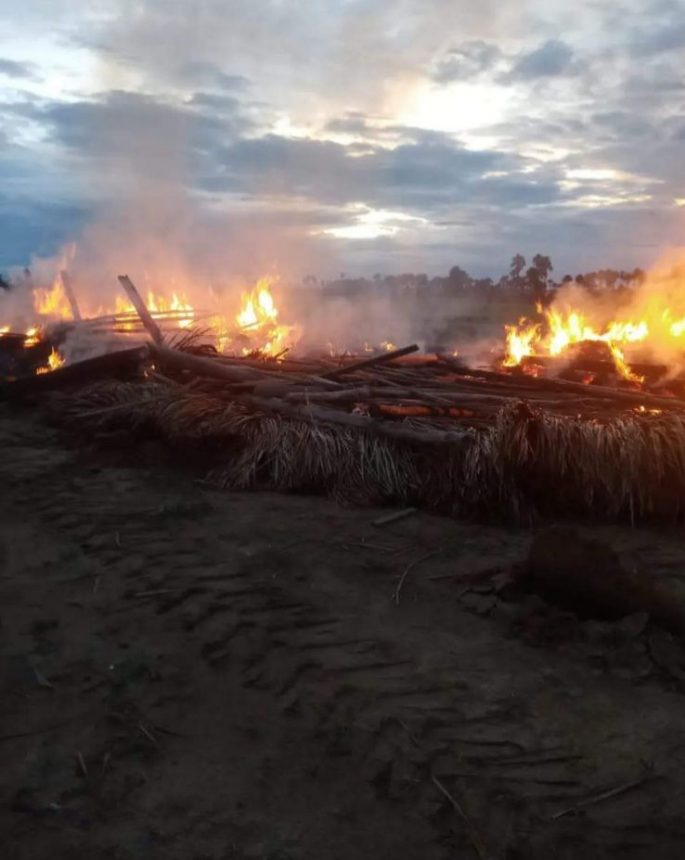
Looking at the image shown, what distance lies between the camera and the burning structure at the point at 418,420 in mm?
6711

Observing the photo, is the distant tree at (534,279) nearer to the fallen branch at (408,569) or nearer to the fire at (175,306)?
the fire at (175,306)

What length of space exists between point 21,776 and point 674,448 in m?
5.42

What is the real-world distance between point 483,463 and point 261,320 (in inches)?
469

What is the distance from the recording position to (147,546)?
6.03 m

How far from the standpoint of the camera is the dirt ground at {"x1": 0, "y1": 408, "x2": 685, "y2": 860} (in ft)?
10.3

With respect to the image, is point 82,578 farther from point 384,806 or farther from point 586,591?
point 586,591

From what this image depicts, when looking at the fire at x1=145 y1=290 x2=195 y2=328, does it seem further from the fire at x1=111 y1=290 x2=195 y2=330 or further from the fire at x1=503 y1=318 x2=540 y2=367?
the fire at x1=503 y1=318 x2=540 y2=367

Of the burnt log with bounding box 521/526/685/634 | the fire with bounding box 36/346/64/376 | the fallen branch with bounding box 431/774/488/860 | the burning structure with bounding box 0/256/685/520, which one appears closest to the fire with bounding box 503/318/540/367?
the burning structure with bounding box 0/256/685/520

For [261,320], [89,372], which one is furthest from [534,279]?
[89,372]

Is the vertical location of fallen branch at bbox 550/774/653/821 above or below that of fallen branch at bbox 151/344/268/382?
below

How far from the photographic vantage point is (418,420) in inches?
313

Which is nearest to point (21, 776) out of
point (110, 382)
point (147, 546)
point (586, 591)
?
point (147, 546)

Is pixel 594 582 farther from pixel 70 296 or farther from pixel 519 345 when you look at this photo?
pixel 70 296

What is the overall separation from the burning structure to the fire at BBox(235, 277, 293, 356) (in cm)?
396
